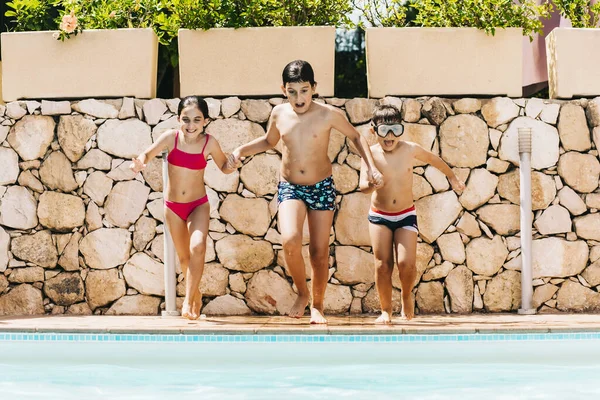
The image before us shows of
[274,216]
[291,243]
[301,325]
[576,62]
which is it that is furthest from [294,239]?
[576,62]

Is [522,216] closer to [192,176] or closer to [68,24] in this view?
[192,176]

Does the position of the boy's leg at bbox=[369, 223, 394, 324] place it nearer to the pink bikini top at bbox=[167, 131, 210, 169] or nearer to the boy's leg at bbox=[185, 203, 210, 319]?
the boy's leg at bbox=[185, 203, 210, 319]

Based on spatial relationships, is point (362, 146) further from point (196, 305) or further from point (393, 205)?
point (196, 305)

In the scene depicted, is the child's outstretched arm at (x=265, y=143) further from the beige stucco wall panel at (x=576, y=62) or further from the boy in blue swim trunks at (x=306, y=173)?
the beige stucco wall panel at (x=576, y=62)

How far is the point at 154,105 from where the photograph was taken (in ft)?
29.6

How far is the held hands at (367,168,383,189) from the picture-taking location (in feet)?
24.1

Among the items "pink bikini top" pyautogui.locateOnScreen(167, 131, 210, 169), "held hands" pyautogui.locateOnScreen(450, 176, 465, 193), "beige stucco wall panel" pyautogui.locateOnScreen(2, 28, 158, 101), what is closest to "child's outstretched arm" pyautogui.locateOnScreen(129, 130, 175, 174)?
"pink bikini top" pyautogui.locateOnScreen(167, 131, 210, 169)

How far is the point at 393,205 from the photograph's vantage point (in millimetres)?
7918

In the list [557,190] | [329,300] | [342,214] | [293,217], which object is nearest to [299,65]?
[293,217]

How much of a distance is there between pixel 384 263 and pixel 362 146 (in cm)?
107

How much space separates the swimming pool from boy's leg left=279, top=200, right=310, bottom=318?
3.48ft

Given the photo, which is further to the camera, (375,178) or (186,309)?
(186,309)

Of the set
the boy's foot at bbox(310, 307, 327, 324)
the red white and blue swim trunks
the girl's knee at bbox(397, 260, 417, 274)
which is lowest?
the boy's foot at bbox(310, 307, 327, 324)

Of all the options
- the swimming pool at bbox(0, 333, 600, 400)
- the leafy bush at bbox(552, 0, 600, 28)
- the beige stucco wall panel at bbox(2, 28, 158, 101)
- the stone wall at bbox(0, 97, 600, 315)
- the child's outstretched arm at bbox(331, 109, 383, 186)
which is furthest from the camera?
the leafy bush at bbox(552, 0, 600, 28)
